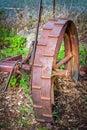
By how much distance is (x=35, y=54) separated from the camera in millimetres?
2906

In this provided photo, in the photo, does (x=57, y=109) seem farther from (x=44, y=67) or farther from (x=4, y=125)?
(x=44, y=67)

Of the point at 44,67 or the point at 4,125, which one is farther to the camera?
the point at 4,125

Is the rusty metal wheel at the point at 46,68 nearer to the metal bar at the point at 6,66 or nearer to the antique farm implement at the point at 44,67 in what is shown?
the antique farm implement at the point at 44,67

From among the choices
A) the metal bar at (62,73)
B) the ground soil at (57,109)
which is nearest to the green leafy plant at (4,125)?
the ground soil at (57,109)

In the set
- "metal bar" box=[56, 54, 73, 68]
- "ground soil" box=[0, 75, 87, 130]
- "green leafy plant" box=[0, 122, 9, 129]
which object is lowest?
"green leafy plant" box=[0, 122, 9, 129]

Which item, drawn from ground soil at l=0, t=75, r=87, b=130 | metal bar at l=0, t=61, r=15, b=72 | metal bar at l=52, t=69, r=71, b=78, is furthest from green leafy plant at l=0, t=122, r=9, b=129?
metal bar at l=52, t=69, r=71, b=78

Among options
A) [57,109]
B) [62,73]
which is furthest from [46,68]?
[57,109]

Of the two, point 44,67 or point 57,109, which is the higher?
point 44,67

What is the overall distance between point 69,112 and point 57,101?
27cm

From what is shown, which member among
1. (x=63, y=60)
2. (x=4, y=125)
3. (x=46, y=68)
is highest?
(x=46, y=68)

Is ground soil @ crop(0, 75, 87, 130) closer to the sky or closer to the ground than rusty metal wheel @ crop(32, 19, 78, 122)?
closer to the ground

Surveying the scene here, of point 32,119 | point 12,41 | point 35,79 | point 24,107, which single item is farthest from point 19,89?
point 12,41

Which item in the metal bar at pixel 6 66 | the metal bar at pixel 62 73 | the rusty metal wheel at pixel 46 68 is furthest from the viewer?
the metal bar at pixel 6 66

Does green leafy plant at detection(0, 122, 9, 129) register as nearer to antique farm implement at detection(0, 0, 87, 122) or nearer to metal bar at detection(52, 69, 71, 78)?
antique farm implement at detection(0, 0, 87, 122)
